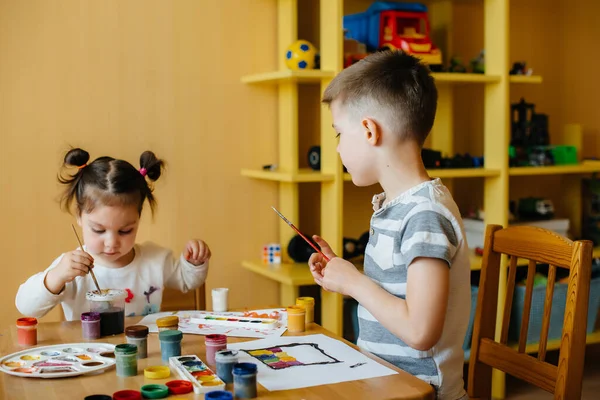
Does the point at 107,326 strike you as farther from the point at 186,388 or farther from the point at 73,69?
the point at 73,69

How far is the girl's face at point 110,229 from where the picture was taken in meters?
1.89

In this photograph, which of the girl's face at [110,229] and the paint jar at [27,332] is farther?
the girl's face at [110,229]

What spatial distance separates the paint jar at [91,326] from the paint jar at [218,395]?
1.52ft

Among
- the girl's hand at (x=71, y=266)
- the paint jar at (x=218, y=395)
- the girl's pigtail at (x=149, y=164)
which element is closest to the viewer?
the paint jar at (x=218, y=395)

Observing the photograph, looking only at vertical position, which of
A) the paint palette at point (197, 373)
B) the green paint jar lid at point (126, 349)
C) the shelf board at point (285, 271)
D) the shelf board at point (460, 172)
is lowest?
the shelf board at point (285, 271)

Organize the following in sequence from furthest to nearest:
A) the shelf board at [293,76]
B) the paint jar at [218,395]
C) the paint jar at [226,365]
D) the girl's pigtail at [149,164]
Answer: the shelf board at [293,76], the girl's pigtail at [149,164], the paint jar at [226,365], the paint jar at [218,395]

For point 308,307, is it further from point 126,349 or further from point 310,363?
point 126,349

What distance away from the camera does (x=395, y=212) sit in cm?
139

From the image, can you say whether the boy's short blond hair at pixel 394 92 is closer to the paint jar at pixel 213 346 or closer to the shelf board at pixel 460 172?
the paint jar at pixel 213 346

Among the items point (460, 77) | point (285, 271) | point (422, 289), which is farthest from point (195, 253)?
point (460, 77)

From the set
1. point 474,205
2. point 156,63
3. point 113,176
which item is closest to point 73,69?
point 156,63

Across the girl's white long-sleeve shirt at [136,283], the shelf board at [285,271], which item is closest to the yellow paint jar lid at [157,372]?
the girl's white long-sleeve shirt at [136,283]

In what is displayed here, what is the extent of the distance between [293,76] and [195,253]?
731 mm

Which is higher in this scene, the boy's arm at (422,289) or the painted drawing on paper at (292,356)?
the boy's arm at (422,289)
